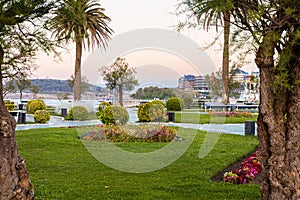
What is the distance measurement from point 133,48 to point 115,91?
1958 centimetres

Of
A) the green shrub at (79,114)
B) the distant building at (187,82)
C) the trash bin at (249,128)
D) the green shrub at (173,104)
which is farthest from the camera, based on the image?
the green shrub at (173,104)

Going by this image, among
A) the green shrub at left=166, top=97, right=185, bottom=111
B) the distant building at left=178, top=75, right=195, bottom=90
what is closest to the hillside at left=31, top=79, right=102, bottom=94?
the green shrub at left=166, top=97, right=185, bottom=111

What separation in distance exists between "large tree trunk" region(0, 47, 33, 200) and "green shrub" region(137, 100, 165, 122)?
46.4ft

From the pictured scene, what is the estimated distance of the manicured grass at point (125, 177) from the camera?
5.55 metres

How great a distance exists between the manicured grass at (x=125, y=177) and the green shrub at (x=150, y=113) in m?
7.46

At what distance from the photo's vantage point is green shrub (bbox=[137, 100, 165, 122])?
18.0 m

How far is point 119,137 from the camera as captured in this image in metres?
11.7

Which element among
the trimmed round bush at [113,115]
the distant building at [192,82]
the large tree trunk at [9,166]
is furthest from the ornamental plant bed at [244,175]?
the distant building at [192,82]

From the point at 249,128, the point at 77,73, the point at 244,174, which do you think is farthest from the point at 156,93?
the point at 244,174

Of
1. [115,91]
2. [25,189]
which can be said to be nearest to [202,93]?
[115,91]

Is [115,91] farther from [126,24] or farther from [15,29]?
[15,29]

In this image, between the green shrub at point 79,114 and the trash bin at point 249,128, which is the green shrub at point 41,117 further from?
the trash bin at point 249,128

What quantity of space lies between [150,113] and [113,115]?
9.69 ft

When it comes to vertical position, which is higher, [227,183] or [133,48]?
[133,48]
